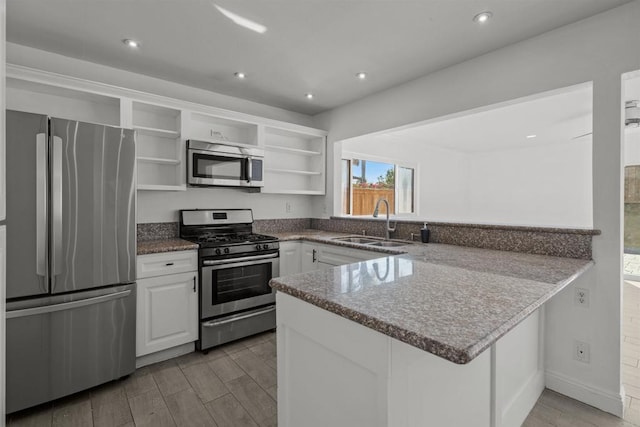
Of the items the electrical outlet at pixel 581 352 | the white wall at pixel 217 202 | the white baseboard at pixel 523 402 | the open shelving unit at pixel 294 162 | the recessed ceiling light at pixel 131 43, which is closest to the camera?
the white baseboard at pixel 523 402

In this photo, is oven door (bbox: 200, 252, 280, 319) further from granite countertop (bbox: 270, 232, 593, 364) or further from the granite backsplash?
granite countertop (bbox: 270, 232, 593, 364)

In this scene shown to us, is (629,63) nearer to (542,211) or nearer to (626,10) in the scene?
(626,10)

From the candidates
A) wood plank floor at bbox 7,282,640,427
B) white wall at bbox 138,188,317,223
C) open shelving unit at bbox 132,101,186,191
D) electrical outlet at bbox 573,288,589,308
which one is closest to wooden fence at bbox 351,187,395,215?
white wall at bbox 138,188,317,223

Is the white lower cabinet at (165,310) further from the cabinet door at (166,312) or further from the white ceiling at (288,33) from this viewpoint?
the white ceiling at (288,33)

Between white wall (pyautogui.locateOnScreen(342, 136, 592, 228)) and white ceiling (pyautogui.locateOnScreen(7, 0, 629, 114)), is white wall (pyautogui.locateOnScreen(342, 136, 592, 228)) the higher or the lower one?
the lower one

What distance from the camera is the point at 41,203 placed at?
6.02ft

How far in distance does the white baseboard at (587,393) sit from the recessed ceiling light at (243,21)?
3132 mm

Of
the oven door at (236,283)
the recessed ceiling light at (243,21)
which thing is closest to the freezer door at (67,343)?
the oven door at (236,283)

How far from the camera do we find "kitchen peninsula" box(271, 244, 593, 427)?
2.93 feet

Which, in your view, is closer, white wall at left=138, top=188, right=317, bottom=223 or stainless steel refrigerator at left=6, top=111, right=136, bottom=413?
stainless steel refrigerator at left=6, top=111, right=136, bottom=413

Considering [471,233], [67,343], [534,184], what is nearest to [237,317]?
[67,343]

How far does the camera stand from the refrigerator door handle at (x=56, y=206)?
1.88m

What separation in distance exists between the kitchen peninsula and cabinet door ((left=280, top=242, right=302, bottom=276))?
1.64 meters

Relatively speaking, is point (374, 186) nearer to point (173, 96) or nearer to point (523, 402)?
point (173, 96)
